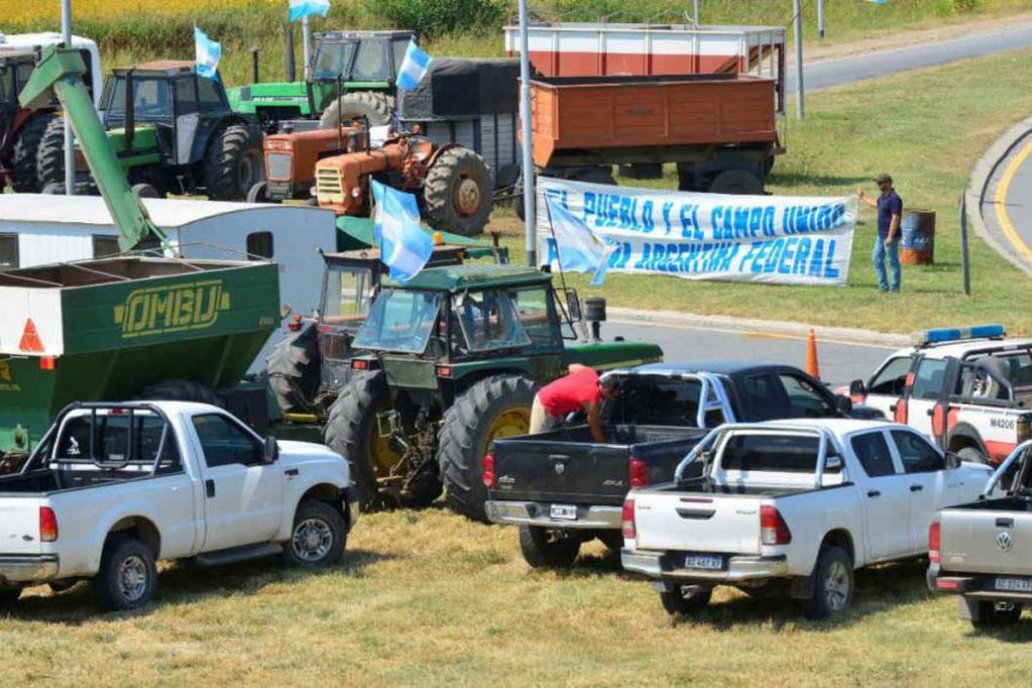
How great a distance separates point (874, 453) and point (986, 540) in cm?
201

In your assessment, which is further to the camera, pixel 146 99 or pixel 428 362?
pixel 146 99

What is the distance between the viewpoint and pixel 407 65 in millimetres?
35188

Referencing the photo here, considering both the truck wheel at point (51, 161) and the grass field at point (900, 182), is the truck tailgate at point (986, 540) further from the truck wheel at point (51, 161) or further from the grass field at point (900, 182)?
the truck wheel at point (51, 161)

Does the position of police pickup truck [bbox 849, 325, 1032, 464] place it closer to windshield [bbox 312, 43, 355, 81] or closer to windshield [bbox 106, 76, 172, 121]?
windshield [bbox 106, 76, 172, 121]

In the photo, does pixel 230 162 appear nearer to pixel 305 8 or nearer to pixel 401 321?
pixel 305 8

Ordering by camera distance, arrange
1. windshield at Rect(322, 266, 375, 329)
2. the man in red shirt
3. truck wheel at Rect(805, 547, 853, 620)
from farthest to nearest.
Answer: windshield at Rect(322, 266, 375, 329) < the man in red shirt < truck wheel at Rect(805, 547, 853, 620)

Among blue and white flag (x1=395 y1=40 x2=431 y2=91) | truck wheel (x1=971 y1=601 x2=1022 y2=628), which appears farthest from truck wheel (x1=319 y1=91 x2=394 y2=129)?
truck wheel (x1=971 y1=601 x2=1022 y2=628)

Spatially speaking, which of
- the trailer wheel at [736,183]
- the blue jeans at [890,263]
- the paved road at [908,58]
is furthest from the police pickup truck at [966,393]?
the paved road at [908,58]

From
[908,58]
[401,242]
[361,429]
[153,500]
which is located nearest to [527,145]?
[401,242]

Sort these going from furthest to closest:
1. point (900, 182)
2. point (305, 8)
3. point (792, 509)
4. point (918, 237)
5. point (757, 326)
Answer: point (305, 8), point (900, 182), point (918, 237), point (757, 326), point (792, 509)

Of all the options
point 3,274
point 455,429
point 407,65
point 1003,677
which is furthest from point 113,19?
point 1003,677

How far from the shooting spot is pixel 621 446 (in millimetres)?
16344

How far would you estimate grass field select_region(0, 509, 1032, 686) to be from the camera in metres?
13.5

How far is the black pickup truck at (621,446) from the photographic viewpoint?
16.2 meters
